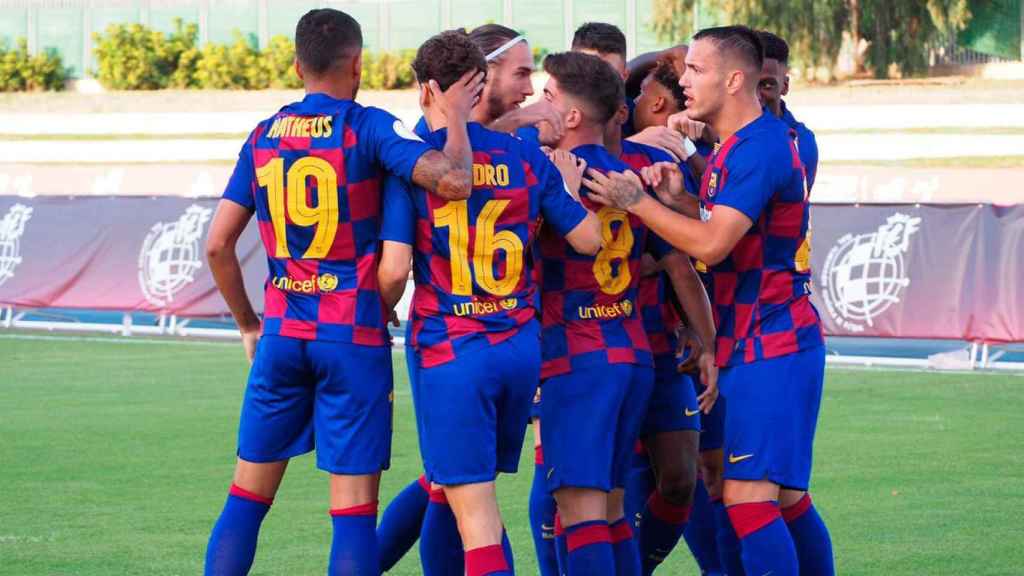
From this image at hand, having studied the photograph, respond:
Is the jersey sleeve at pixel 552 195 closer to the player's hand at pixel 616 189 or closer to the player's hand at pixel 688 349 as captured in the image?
the player's hand at pixel 616 189

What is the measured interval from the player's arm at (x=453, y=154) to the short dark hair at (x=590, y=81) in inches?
18.7

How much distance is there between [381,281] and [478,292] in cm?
35

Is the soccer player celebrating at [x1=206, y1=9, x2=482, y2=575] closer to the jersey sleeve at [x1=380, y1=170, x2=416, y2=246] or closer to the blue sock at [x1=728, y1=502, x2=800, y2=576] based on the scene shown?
the jersey sleeve at [x1=380, y1=170, x2=416, y2=246]

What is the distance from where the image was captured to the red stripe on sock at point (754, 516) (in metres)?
6.07

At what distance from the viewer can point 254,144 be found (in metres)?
6.04

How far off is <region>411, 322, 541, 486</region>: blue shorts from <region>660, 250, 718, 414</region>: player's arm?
894 mm

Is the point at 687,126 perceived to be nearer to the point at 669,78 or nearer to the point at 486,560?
the point at 669,78

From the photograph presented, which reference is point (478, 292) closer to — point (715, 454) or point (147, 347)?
point (715, 454)

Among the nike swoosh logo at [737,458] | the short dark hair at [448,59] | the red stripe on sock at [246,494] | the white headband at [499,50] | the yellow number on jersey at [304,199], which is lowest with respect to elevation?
the red stripe on sock at [246,494]

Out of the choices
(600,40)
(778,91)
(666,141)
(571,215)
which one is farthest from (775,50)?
(571,215)

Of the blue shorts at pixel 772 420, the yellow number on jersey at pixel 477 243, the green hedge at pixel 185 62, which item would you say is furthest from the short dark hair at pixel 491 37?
the green hedge at pixel 185 62

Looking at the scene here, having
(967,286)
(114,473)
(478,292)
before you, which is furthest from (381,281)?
(967,286)

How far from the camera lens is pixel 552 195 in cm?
597

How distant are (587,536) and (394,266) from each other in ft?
4.11
